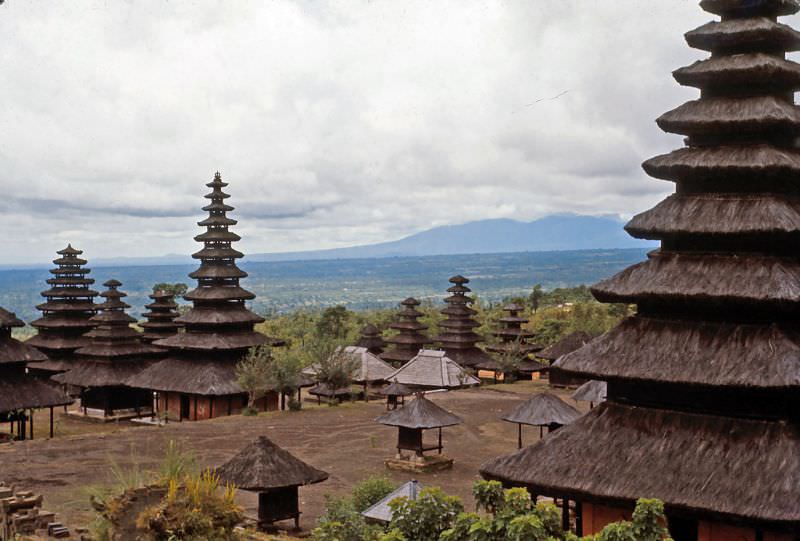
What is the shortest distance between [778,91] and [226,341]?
36.0 meters

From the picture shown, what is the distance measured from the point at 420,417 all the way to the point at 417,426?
55 centimetres

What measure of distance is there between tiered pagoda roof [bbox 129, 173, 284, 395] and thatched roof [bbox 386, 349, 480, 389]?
366 inches

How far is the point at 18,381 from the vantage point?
136ft

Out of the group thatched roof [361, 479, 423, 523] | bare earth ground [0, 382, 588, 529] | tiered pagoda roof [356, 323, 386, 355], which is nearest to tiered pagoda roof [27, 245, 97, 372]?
bare earth ground [0, 382, 588, 529]

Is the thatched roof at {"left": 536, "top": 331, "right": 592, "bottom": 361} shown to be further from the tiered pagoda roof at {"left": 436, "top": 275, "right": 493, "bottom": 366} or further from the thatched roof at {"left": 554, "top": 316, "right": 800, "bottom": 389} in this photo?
the thatched roof at {"left": 554, "top": 316, "right": 800, "bottom": 389}

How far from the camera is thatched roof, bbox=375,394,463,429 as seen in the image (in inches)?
1313

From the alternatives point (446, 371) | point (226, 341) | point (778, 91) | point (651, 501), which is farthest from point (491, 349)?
point (651, 501)

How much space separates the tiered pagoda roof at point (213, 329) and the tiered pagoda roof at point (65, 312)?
11.9m

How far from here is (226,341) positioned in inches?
1955

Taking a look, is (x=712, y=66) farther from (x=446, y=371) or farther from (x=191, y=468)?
(x=446, y=371)

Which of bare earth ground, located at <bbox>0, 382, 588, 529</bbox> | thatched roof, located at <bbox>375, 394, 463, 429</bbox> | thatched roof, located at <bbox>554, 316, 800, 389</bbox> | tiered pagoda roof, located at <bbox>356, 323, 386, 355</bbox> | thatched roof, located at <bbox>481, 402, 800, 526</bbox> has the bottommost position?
bare earth ground, located at <bbox>0, 382, 588, 529</bbox>

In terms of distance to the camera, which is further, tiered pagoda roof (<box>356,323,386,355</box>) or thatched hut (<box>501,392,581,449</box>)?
tiered pagoda roof (<box>356,323,386,355</box>)

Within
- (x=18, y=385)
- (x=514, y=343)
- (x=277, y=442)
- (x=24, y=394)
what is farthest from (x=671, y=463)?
(x=514, y=343)

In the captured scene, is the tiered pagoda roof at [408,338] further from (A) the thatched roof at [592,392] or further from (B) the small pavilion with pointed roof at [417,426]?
(B) the small pavilion with pointed roof at [417,426]
